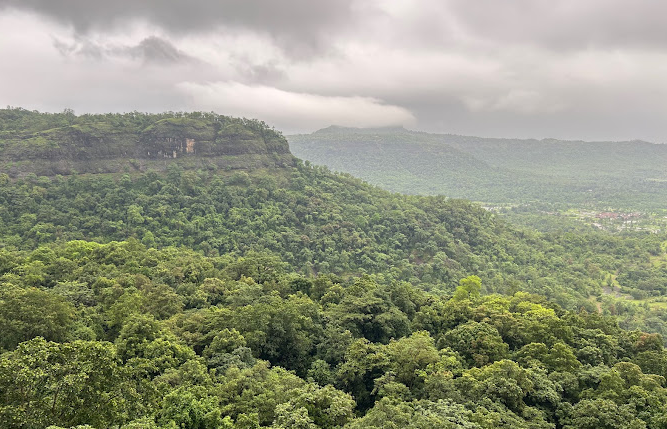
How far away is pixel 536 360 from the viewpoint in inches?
860

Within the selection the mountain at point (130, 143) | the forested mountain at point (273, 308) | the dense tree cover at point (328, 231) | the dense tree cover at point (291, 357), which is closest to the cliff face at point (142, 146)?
the mountain at point (130, 143)

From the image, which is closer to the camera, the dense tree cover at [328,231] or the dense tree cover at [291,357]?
the dense tree cover at [291,357]

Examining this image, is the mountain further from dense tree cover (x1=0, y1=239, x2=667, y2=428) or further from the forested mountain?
dense tree cover (x1=0, y1=239, x2=667, y2=428)

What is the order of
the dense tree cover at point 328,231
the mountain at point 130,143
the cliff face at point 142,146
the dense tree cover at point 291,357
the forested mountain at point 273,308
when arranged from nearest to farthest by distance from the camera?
the dense tree cover at point 291,357
the forested mountain at point 273,308
the dense tree cover at point 328,231
the cliff face at point 142,146
the mountain at point 130,143

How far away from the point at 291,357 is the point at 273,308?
3311 mm

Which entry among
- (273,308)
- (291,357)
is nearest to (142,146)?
(273,308)

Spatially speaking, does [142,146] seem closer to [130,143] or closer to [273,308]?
[130,143]

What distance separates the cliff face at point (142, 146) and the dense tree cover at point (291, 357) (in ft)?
117

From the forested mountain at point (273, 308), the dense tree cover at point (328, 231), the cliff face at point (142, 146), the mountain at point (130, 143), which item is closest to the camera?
the forested mountain at point (273, 308)

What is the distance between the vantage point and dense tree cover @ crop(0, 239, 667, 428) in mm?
13086

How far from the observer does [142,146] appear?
73.4 metres

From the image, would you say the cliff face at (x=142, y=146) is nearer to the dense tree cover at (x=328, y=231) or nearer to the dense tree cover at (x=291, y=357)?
the dense tree cover at (x=328, y=231)

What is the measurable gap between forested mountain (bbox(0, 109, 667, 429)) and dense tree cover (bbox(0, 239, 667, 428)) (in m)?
0.10

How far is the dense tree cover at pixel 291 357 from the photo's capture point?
42.9 ft
